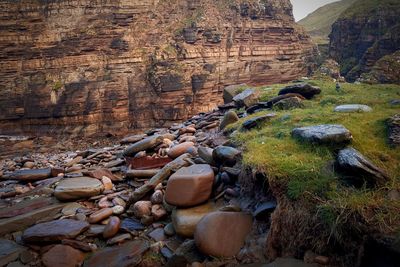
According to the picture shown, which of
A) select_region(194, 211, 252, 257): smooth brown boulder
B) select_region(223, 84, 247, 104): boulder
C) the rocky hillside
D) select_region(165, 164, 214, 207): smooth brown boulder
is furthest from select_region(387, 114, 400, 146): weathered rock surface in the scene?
the rocky hillside

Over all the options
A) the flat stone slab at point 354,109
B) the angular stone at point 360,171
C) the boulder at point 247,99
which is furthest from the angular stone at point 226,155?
the boulder at point 247,99

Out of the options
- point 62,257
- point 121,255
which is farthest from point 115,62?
point 121,255

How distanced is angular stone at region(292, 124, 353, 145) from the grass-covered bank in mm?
120

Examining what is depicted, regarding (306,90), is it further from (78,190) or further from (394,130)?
(78,190)

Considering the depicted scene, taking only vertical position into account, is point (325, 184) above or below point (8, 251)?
above

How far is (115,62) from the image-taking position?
32.1 metres

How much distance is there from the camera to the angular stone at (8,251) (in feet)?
13.2

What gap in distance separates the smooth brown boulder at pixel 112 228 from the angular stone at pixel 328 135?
3.21m

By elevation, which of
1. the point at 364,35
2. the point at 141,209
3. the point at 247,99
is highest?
the point at 364,35

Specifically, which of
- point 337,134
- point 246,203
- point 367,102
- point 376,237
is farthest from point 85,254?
point 367,102

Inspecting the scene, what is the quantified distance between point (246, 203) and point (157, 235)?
1.37 m

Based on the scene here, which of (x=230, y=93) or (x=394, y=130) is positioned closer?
(x=394, y=130)

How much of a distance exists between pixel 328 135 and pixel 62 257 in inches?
161

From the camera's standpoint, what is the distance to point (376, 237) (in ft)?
9.26
